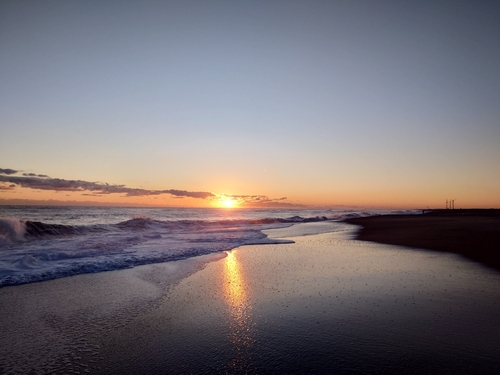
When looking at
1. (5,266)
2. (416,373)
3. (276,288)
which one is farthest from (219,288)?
(5,266)

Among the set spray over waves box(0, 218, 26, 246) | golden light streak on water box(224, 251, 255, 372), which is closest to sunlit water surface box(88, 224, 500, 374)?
golden light streak on water box(224, 251, 255, 372)

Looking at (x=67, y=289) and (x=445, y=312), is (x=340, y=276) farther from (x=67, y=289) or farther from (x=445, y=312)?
(x=67, y=289)

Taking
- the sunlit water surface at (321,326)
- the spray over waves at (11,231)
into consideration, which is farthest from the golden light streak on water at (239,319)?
the spray over waves at (11,231)

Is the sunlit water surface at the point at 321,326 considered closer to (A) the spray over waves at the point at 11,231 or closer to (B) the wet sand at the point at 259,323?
(B) the wet sand at the point at 259,323

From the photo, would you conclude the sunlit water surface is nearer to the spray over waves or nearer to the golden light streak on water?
the golden light streak on water

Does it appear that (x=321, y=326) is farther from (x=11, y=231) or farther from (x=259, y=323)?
(x=11, y=231)

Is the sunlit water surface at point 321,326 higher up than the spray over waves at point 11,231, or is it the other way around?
the sunlit water surface at point 321,326
